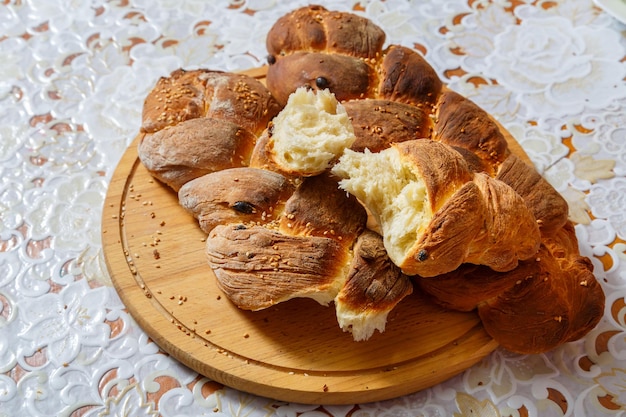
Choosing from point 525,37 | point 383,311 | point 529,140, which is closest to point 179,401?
point 383,311

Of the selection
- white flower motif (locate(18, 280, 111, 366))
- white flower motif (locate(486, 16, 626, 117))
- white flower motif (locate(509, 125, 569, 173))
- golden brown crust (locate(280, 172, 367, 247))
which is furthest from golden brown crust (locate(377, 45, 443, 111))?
white flower motif (locate(18, 280, 111, 366))

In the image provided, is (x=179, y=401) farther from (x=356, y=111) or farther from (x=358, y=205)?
(x=356, y=111)

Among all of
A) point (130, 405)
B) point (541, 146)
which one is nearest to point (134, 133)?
point (130, 405)

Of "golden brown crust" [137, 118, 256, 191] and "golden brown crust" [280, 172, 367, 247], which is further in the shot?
"golden brown crust" [137, 118, 256, 191]

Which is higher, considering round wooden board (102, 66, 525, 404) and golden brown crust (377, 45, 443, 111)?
golden brown crust (377, 45, 443, 111)

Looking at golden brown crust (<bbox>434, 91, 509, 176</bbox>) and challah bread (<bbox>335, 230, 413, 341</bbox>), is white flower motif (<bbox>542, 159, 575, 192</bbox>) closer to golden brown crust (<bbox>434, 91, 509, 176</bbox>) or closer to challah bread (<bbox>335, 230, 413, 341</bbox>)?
golden brown crust (<bbox>434, 91, 509, 176</bbox>)

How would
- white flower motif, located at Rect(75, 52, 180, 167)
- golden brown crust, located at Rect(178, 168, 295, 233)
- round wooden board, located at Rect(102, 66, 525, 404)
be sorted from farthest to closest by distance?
1. white flower motif, located at Rect(75, 52, 180, 167)
2. golden brown crust, located at Rect(178, 168, 295, 233)
3. round wooden board, located at Rect(102, 66, 525, 404)
